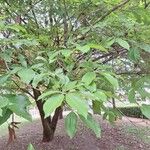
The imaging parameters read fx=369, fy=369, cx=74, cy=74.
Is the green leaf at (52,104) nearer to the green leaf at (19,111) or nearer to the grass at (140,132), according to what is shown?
the green leaf at (19,111)

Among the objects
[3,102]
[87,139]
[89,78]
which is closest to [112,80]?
[89,78]

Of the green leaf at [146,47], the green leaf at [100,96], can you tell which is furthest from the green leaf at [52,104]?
the green leaf at [146,47]

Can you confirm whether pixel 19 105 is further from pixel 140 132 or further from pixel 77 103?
pixel 140 132

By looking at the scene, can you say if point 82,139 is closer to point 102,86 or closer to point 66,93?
point 102,86

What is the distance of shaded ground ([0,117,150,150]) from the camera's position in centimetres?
642

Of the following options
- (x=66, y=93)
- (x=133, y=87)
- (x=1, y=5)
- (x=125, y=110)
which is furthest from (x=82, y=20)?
Result: (x=125, y=110)

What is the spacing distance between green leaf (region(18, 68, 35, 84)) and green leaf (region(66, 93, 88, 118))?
0.40 metres

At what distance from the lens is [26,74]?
1603mm

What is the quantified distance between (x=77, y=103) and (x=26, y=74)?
48 centimetres

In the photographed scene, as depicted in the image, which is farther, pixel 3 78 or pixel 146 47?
pixel 146 47

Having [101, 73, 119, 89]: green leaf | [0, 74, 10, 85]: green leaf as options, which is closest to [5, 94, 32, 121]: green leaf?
[0, 74, 10, 85]: green leaf

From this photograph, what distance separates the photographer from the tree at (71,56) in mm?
1389

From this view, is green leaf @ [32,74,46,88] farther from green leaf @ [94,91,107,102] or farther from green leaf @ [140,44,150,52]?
green leaf @ [140,44,150,52]

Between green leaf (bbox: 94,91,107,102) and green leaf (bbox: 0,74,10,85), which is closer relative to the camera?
green leaf (bbox: 94,91,107,102)
